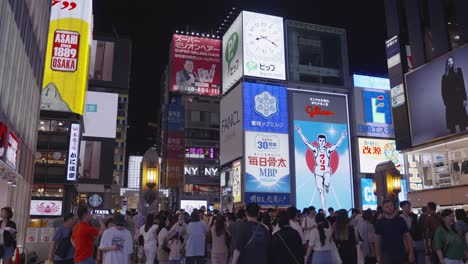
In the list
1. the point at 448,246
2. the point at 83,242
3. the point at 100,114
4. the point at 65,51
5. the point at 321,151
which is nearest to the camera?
the point at 83,242

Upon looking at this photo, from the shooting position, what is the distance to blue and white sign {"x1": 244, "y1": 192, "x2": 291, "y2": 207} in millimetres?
33812

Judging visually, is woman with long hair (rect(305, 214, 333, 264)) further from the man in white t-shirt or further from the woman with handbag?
the man in white t-shirt

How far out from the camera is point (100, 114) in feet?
177

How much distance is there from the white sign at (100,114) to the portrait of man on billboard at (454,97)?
38.8 meters

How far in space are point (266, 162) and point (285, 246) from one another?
2901cm

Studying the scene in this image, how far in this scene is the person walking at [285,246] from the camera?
5.95 m

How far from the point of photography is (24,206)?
68.0 feet

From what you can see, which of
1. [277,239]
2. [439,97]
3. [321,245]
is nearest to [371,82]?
[439,97]

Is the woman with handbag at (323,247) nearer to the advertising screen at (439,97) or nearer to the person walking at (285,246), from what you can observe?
the person walking at (285,246)

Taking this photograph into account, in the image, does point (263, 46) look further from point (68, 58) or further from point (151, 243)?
point (151, 243)

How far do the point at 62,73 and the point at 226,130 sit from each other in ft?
54.3

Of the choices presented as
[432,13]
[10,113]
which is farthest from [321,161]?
[10,113]

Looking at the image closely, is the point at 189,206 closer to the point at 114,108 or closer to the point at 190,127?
the point at 190,127

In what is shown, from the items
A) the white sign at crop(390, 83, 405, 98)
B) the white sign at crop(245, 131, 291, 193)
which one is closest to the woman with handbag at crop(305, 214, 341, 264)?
the white sign at crop(390, 83, 405, 98)
